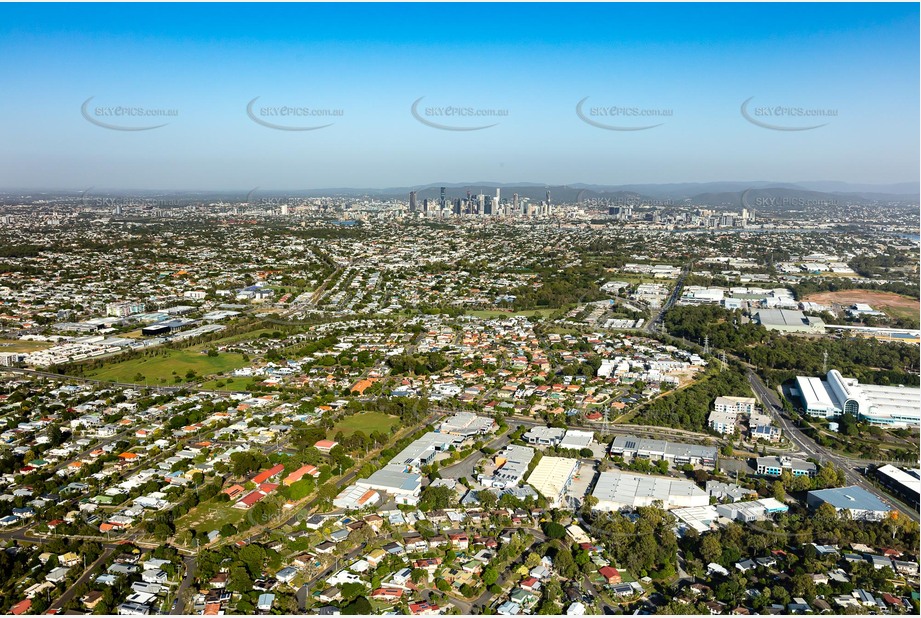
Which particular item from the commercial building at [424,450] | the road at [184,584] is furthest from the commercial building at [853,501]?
the road at [184,584]

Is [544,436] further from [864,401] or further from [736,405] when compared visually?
[864,401]

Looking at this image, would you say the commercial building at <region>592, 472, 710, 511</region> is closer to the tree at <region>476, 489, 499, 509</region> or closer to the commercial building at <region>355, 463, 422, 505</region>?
the tree at <region>476, 489, 499, 509</region>

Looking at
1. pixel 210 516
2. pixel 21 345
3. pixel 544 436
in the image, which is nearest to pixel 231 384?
pixel 210 516

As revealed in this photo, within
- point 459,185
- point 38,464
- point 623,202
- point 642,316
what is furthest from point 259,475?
point 459,185

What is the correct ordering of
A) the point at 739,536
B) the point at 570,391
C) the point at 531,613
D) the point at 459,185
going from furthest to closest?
1. the point at 459,185
2. the point at 570,391
3. the point at 739,536
4. the point at 531,613

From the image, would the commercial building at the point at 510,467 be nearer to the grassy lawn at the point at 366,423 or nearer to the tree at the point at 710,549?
the grassy lawn at the point at 366,423

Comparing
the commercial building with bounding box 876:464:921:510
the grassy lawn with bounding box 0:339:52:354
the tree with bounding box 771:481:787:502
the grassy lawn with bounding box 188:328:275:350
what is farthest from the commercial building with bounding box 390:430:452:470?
the grassy lawn with bounding box 0:339:52:354

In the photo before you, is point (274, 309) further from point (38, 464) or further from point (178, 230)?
point (178, 230)
